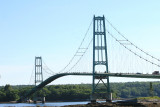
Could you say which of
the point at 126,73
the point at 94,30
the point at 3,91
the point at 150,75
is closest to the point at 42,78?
the point at 3,91

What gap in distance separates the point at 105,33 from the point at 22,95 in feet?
255

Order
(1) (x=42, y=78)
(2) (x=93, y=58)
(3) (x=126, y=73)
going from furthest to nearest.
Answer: (1) (x=42, y=78)
(2) (x=93, y=58)
(3) (x=126, y=73)

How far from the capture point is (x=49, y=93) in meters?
178

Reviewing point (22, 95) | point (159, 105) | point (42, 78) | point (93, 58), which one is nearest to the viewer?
point (159, 105)

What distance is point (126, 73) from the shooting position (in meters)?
88.3

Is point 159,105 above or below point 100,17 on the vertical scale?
below

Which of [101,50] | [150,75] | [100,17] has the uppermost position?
[100,17]

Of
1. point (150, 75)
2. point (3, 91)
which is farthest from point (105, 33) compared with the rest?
point (3, 91)

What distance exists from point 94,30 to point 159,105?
3243cm

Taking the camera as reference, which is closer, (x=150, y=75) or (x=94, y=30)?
(x=150, y=75)

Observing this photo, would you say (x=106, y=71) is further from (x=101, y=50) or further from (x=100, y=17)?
(x=100, y=17)

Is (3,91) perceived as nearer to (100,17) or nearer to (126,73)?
(100,17)

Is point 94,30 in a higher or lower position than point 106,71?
higher

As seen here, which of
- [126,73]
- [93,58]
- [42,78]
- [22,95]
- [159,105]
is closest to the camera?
[159,105]
